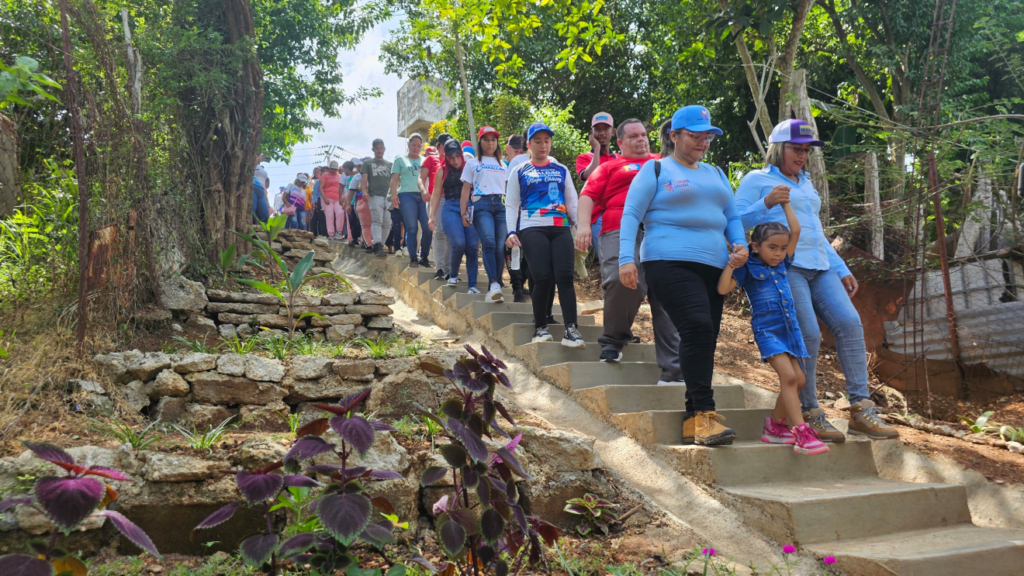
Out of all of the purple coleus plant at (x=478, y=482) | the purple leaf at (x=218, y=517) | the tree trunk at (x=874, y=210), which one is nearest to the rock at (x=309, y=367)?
the purple coleus plant at (x=478, y=482)

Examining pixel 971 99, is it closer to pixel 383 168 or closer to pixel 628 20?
pixel 628 20

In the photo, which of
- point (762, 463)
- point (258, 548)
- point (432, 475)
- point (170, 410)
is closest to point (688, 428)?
point (762, 463)

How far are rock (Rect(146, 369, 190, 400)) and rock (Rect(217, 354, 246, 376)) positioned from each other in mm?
216

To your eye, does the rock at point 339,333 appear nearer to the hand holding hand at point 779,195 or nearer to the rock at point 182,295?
the rock at point 182,295

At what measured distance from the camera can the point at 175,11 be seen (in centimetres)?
816

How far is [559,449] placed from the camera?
3576mm

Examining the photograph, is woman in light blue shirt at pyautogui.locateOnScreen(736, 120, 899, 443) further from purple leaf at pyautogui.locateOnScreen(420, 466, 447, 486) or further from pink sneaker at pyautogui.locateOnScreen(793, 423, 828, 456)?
purple leaf at pyautogui.locateOnScreen(420, 466, 447, 486)

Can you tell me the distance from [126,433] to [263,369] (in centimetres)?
103

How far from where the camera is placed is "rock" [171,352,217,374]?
4.12 meters

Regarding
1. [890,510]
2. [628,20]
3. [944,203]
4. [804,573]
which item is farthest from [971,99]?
[804,573]

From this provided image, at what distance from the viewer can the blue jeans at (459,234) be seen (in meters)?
7.26

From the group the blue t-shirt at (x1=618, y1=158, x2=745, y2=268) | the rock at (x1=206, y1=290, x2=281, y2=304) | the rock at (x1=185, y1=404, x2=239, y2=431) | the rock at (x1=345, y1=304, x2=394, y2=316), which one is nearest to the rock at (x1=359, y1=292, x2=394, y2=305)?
the rock at (x1=345, y1=304, x2=394, y2=316)

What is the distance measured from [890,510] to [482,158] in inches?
185

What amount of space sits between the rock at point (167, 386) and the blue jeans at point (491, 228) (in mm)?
3342
